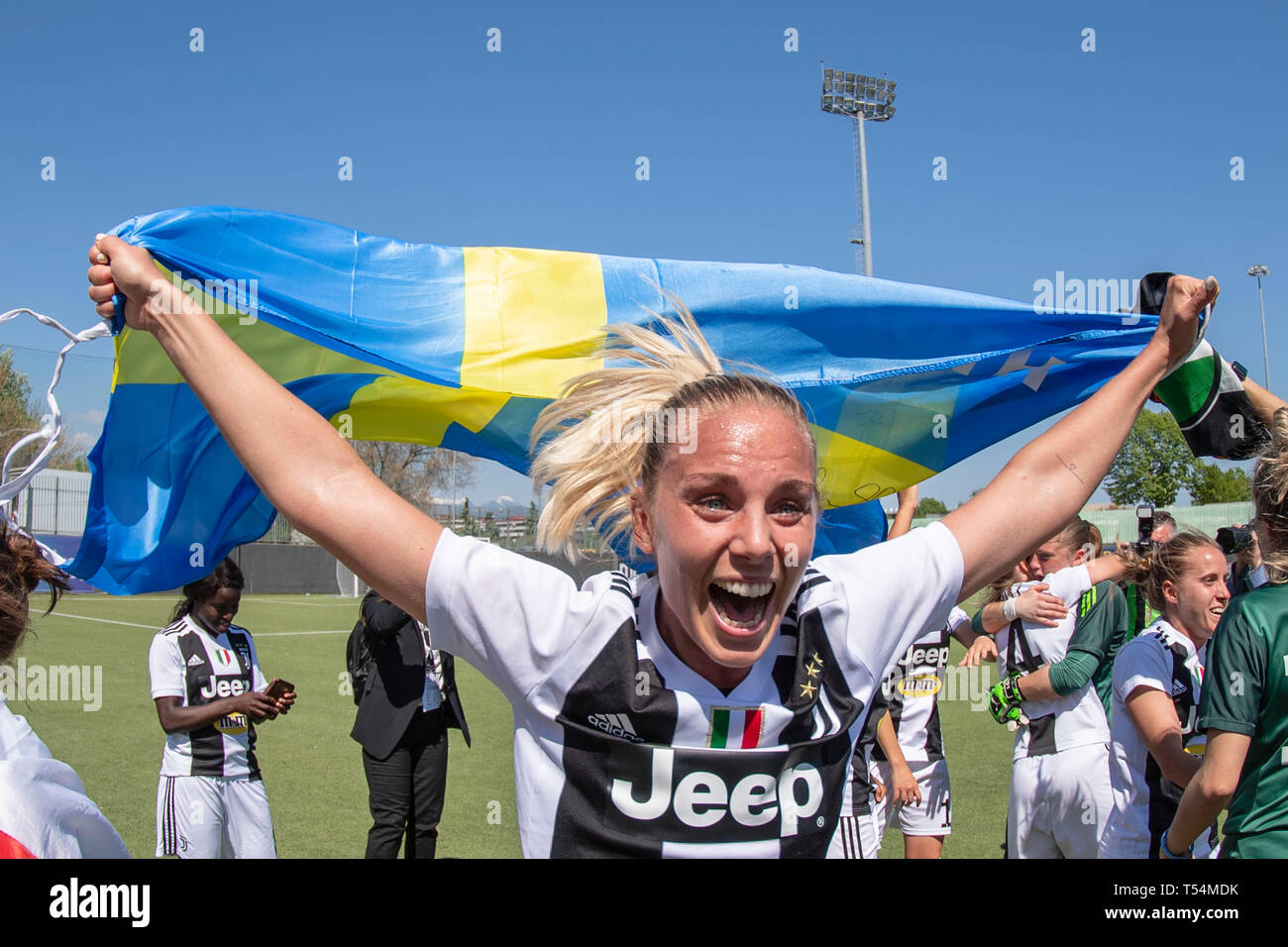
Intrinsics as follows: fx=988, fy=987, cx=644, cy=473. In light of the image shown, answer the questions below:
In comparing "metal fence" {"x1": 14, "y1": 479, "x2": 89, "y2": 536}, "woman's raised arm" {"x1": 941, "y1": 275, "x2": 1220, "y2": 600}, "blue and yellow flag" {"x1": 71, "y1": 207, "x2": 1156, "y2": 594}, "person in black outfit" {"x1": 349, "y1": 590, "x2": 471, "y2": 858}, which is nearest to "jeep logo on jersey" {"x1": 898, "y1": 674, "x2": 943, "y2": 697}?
"blue and yellow flag" {"x1": 71, "y1": 207, "x2": 1156, "y2": 594}

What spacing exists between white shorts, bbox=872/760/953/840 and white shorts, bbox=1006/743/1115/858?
0.74 metres

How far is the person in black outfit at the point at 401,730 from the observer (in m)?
6.06

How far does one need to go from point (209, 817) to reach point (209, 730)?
0.44 meters

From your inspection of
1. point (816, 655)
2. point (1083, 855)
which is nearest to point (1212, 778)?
point (816, 655)

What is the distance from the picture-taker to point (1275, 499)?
2752 millimetres

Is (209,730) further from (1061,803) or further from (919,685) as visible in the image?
(1061,803)

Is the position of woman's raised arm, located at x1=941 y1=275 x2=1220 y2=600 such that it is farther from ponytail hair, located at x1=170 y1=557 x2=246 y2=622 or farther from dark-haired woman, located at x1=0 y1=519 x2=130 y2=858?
ponytail hair, located at x1=170 y1=557 x2=246 y2=622

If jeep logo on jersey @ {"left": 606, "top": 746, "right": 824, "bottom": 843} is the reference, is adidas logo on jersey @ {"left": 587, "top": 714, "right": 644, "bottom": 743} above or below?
above

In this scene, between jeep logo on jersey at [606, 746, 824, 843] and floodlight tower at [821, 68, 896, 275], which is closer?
Answer: jeep logo on jersey at [606, 746, 824, 843]

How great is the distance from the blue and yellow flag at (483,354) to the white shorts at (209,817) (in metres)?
1.95

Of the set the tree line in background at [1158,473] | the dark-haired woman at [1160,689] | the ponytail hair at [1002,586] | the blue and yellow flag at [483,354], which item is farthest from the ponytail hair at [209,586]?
the tree line in background at [1158,473]

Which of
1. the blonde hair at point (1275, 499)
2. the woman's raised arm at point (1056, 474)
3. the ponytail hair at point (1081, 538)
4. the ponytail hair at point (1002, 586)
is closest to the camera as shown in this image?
the woman's raised arm at point (1056, 474)

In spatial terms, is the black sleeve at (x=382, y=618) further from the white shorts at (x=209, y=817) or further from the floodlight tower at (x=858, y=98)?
the floodlight tower at (x=858, y=98)

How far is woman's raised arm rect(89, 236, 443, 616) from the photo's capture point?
181 centimetres
